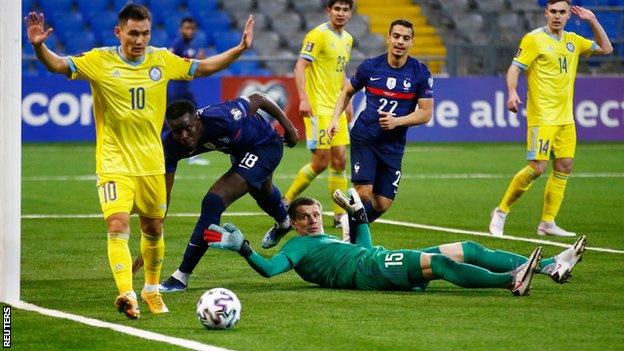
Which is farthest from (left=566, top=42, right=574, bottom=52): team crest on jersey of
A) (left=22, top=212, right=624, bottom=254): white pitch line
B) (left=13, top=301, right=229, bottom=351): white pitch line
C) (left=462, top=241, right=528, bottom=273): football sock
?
(left=13, top=301, right=229, bottom=351): white pitch line

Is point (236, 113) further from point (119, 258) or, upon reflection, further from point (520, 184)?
point (520, 184)

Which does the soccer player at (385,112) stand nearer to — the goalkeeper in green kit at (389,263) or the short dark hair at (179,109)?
the goalkeeper in green kit at (389,263)

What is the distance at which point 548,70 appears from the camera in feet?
47.7

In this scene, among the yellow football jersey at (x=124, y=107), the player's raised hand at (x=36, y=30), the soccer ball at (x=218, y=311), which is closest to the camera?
the soccer ball at (x=218, y=311)

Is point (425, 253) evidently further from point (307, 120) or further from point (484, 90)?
point (484, 90)

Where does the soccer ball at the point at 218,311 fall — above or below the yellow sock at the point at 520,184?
below

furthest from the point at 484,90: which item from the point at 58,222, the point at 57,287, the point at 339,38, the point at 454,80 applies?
the point at 57,287

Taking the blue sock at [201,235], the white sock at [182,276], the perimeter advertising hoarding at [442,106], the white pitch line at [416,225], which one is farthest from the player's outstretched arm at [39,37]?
the perimeter advertising hoarding at [442,106]

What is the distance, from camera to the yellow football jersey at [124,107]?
9203 millimetres

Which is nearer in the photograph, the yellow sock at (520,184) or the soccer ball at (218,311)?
the soccer ball at (218,311)

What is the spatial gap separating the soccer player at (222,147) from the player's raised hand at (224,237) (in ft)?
3.86

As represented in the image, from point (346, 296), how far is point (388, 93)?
2.99m

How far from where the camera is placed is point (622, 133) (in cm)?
2780

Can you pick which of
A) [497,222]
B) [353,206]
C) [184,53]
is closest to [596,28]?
[497,222]
